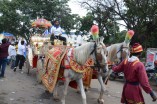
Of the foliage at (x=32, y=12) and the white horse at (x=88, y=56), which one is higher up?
the foliage at (x=32, y=12)

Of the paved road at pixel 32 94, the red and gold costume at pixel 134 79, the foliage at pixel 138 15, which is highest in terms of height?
the foliage at pixel 138 15

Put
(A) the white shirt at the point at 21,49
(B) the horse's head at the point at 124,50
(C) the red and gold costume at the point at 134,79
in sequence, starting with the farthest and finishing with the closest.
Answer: (A) the white shirt at the point at 21,49 < (B) the horse's head at the point at 124,50 < (C) the red and gold costume at the point at 134,79

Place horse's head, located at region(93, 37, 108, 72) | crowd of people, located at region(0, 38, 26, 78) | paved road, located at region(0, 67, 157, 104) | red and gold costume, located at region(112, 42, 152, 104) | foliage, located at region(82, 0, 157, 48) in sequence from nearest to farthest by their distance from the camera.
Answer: red and gold costume, located at region(112, 42, 152, 104), horse's head, located at region(93, 37, 108, 72), paved road, located at region(0, 67, 157, 104), crowd of people, located at region(0, 38, 26, 78), foliage, located at region(82, 0, 157, 48)

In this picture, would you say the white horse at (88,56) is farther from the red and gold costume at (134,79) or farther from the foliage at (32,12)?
the foliage at (32,12)

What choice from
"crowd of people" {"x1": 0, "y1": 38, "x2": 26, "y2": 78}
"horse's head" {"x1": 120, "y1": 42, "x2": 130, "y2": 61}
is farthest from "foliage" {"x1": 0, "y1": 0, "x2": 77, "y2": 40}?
"horse's head" {"x1": 120, "y1": 42, "x2": 130, "y2": 61}

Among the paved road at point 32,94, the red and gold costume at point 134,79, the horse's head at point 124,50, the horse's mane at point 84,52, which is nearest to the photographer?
the red and gold costume at point 134,79

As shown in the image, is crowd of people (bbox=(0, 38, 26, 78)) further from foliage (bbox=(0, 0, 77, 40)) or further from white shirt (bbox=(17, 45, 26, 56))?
foliage (bbox=(0, 0, 77, 40))

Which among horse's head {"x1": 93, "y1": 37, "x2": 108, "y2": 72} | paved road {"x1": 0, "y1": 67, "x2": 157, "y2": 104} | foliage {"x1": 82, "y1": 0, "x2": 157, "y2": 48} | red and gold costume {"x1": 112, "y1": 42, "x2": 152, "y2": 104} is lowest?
paved road {"x1": 0, "y1": 67, "x2": 157, "y2": 104}

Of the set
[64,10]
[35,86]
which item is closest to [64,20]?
[64,10]

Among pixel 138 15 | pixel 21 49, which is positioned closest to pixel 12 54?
pixel 21 49

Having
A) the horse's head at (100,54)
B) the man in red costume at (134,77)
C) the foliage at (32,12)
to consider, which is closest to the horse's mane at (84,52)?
the horse's head at (100,54)

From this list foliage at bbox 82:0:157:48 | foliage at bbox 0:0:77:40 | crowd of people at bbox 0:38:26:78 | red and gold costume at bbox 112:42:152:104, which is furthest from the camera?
foliage at bbox 0:0:77:40

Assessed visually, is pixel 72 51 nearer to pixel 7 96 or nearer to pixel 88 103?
pixel 88 103

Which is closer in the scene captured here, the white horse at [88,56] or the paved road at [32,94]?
the white horse at [88,56]
